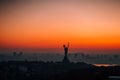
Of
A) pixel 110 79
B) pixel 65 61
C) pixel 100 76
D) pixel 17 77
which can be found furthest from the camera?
pixel 65 61

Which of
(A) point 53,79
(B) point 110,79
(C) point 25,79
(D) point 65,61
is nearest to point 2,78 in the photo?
(C) point 25,79

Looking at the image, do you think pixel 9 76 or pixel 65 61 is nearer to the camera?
pixel 9 76

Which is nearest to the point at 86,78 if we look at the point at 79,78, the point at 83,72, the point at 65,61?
the point at 79,78

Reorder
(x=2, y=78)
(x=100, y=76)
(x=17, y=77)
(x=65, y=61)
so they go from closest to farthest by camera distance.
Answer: (x=100, y=76)
(x=2, y=78)
(x=17, y=77)
(x=65, y=61)

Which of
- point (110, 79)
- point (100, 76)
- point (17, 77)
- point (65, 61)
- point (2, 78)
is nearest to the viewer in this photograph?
point (110, 79)

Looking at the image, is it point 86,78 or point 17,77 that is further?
point 17,77

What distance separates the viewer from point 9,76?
187 ft

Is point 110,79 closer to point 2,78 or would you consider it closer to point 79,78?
point 79,78

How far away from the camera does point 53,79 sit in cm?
5053

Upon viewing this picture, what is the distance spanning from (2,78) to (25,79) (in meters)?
2.86

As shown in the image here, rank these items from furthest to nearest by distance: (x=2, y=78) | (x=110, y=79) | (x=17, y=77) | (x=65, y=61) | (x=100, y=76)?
(x=65, y=61) < (x=17, y=77) < (x=2, y=78) < (x=100, y=76) < (x=110, y=79)

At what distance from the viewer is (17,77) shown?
56719 mm

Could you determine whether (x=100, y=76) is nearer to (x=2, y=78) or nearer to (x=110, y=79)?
(x=110, y=79)

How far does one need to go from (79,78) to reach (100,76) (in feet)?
10.6
